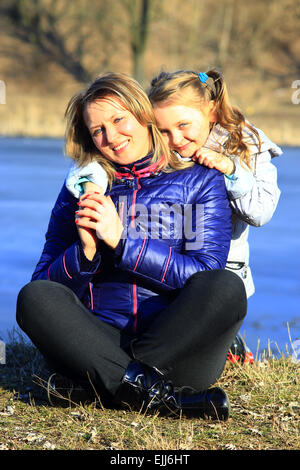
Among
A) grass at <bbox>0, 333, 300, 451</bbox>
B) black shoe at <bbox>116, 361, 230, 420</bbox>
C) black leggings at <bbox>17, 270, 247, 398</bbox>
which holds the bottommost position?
grass at <bbox>0, 333, 300, 451</bbox>

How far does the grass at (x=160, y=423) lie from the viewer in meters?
2.84

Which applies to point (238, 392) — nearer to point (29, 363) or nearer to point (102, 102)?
point (29, 363)

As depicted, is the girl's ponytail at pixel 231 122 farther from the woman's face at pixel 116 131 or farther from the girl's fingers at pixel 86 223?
the girl's fingers at pixel 86 223

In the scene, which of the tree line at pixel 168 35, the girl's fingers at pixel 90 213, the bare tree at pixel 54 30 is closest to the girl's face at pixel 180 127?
the girl's fingers at pixel 90 213

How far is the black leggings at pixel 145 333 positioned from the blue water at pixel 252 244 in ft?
2.75

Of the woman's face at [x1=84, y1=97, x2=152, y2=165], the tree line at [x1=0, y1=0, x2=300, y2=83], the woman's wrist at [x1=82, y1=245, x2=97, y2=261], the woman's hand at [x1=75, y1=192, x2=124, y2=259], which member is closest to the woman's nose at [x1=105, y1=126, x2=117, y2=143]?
the woman's face at [x1=84, y1=97, x2=152, y2=165]

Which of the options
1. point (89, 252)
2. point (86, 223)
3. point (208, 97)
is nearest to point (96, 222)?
point (86, 223)

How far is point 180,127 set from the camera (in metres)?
3.60

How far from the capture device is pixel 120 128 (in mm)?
3395

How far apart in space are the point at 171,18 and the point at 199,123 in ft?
92.0

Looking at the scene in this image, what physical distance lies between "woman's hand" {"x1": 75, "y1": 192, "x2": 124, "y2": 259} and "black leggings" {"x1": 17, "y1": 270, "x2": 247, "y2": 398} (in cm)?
22

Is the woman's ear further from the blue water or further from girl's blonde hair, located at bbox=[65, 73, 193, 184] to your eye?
the blue water

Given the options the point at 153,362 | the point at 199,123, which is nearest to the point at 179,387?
the point at 153,362

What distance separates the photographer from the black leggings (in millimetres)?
3084
